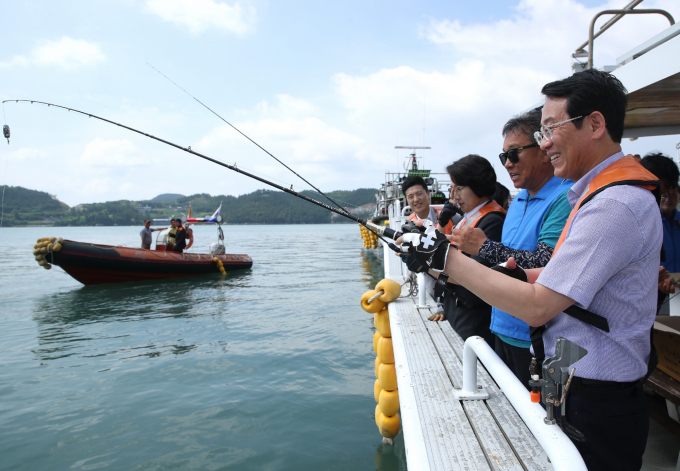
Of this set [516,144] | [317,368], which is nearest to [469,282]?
[516,144]

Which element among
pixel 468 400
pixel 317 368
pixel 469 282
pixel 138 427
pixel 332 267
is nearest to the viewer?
pixel 469 282

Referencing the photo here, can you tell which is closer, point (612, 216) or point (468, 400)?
point (612, 216)

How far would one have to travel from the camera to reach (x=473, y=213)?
10.3 ft

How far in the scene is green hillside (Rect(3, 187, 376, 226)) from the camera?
85.0m

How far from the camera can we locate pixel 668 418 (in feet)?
10.4

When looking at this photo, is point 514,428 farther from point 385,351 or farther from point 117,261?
point 117,261

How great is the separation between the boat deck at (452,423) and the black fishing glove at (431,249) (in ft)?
2.92

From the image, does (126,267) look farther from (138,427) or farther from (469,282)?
(469,282)

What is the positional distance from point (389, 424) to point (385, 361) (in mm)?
685

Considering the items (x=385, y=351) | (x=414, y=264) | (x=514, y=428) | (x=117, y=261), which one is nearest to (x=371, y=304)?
(x=385, y=351)

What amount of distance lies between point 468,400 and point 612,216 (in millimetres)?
1464

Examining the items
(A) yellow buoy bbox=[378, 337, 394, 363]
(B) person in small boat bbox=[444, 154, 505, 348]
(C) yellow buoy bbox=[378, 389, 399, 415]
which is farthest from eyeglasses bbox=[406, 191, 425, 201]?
(C) yellow buoy bbox=[378, 389, 399, 415]

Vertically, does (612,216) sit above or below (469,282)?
above

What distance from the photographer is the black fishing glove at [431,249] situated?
1.37m
